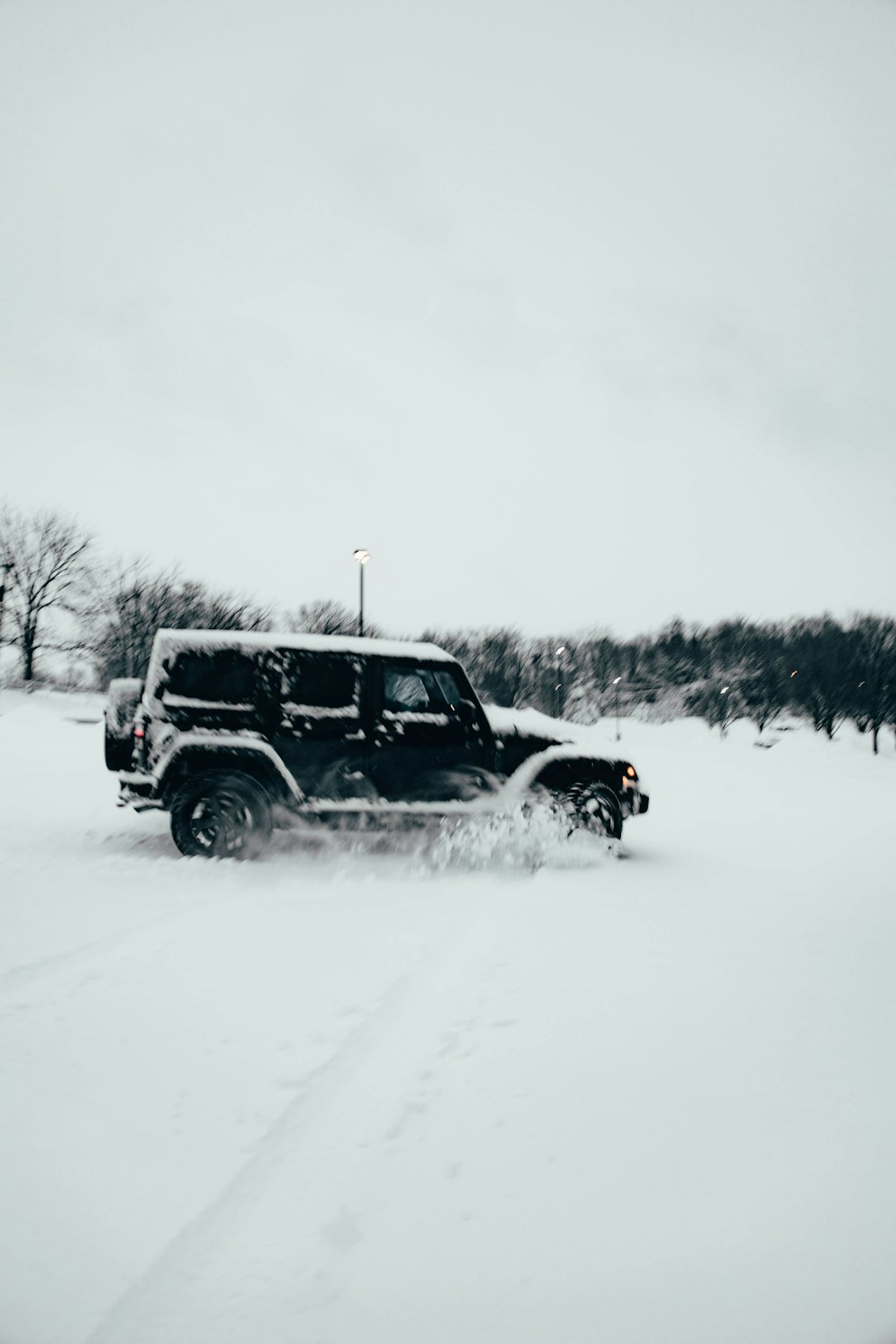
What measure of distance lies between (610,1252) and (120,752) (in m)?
5.72

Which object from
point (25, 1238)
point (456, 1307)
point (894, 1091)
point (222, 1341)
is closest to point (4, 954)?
point (25, 1238)

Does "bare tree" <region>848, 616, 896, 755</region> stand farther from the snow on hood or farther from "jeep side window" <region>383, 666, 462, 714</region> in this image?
"jeep side window" <region>383, 666, 462, 714</region>

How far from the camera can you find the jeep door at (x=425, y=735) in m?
6.49

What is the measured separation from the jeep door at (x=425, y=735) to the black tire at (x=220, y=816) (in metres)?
1.02

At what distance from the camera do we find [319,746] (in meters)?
6.36

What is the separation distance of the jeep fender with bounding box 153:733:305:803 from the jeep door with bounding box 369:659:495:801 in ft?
2.43

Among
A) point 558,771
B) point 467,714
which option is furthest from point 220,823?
point 558,771

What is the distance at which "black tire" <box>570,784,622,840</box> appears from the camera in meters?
6.80

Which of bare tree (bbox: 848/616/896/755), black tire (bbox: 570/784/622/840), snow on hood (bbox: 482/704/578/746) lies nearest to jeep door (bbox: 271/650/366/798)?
snow on hood (bbox: 482/704/578/746)

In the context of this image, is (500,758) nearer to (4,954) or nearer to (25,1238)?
(4,954)

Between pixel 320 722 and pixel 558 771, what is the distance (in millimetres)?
2140

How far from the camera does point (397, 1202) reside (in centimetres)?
202

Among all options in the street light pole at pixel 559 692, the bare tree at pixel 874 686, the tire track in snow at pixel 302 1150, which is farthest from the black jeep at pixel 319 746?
the street light pole at pixel 559 692

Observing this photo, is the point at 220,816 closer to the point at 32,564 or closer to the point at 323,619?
the point at 32,564
